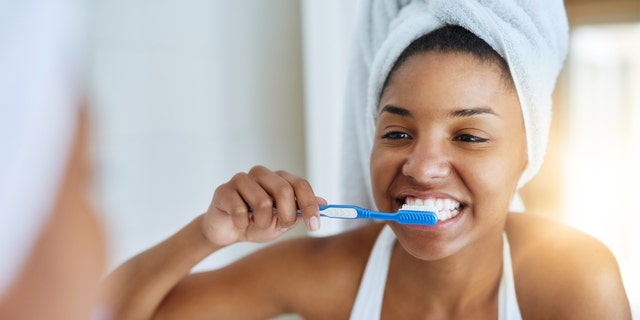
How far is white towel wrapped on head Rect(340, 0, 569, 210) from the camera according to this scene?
576mm

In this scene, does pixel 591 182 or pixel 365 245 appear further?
pixel 365 245

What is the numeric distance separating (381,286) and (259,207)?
0.22m

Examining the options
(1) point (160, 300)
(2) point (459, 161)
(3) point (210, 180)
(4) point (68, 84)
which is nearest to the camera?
(4) point (68, 84)

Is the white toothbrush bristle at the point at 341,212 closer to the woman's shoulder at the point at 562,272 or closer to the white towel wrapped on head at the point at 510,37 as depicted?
the white towel wrapped on head at the point at 510,37

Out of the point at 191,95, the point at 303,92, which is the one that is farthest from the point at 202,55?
the point at 303,92

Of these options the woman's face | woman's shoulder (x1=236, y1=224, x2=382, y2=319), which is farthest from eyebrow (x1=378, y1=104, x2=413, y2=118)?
woman's shoulder (x1=236, y1=224, x2=382, y2=319)

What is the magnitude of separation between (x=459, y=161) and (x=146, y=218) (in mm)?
565

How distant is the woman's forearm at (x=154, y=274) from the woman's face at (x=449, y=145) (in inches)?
8.7

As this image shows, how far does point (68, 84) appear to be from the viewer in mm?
375

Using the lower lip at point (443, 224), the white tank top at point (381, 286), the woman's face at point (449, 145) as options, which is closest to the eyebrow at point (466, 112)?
the woman's face at point (449, 145)

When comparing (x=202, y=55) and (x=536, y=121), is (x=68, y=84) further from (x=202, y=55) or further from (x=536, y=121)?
(x=202, y=55)

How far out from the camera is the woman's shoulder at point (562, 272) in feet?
2.00

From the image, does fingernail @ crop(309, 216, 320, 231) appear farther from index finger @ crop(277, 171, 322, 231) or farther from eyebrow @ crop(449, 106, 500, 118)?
eyebrow @ crop(449, 106, 500, 118)

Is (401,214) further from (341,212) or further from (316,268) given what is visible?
(316,268)
